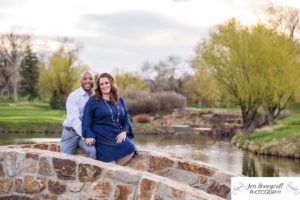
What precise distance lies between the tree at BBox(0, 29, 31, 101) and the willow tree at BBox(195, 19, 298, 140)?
4364 centimetres

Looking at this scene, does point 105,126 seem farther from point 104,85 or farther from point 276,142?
point 276,142

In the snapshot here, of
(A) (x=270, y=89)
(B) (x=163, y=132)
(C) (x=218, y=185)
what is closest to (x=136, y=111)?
(B) (x=163, y=132)

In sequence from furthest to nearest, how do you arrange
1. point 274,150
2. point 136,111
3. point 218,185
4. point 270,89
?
point 136,111 → point 270,89 → point 274,150 → point 218,185

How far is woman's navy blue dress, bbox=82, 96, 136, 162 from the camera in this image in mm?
8586

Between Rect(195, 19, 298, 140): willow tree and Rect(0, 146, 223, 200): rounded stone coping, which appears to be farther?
Rect(195, 19, 298, 140): willow tree

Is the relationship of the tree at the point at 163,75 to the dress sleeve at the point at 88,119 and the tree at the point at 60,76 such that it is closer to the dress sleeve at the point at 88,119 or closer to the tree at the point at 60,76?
the tree at the point at 60,76

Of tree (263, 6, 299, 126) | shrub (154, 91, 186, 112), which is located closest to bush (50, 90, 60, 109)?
shrub (154, 91, 186, 112)

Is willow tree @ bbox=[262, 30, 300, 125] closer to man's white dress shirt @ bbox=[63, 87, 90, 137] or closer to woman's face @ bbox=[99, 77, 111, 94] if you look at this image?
man's white dress shirt @ bbox=[63, 87, 90, 137]

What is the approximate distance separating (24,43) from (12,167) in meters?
71.2

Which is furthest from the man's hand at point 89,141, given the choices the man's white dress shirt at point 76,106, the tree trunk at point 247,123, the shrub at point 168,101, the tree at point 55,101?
the tree at point 55,101

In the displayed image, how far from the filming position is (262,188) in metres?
6.23

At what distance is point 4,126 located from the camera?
1726 inches

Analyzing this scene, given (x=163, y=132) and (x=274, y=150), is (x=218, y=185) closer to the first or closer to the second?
(x=274, y=150)

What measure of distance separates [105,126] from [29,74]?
219 feet
